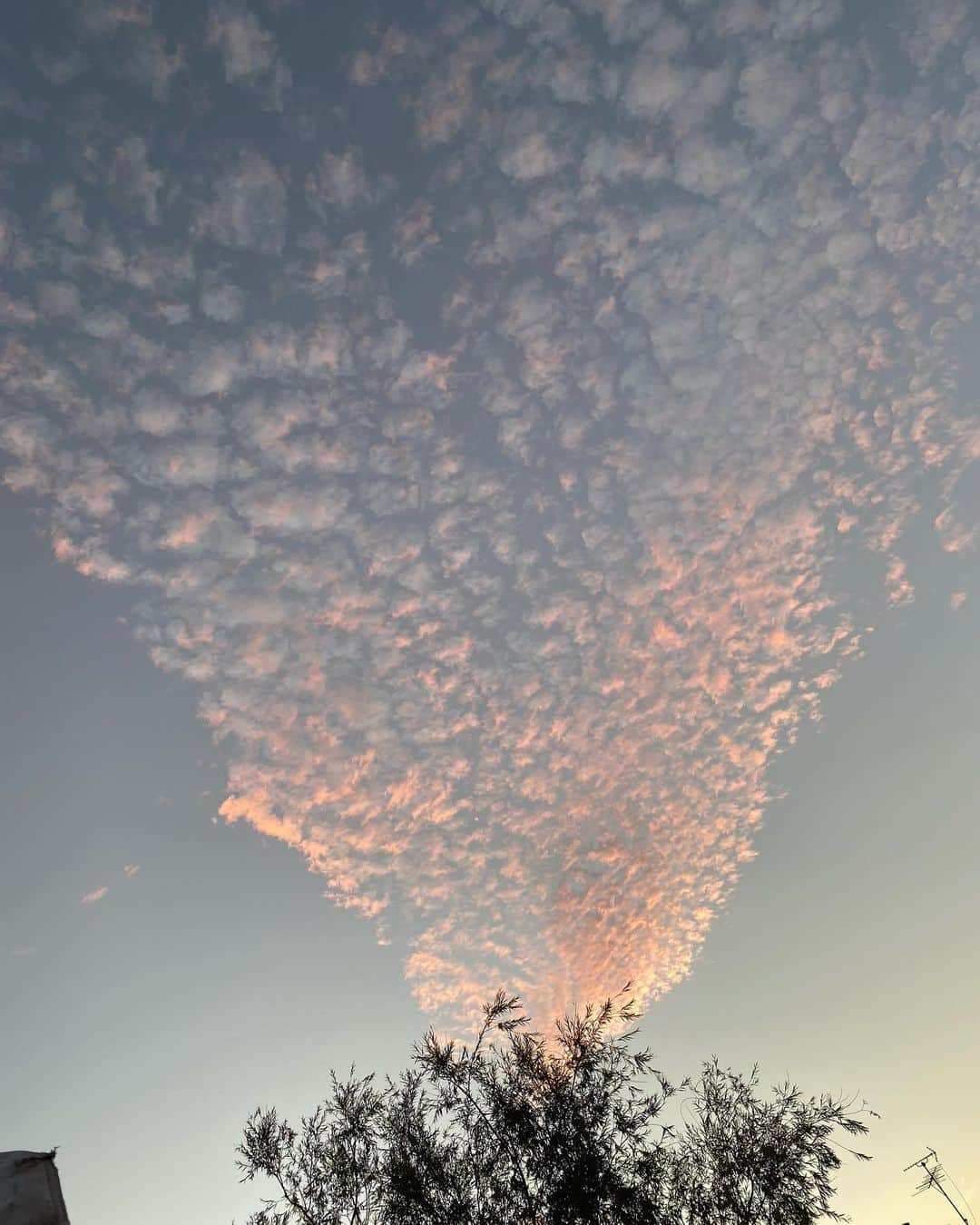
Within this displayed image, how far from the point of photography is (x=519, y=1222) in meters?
19.6

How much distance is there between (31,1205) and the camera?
163 inches

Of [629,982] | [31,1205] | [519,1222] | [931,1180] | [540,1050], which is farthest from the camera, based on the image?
[931,1180]

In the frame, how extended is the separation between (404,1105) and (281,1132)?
3.82 metres

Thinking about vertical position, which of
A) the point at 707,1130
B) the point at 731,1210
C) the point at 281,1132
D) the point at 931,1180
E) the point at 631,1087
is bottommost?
the point at 931,1180

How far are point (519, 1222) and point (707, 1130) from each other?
6.33 m

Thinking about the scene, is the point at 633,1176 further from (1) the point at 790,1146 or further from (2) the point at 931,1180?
(2) the point at 931,1180

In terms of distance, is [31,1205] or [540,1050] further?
[540,1050]

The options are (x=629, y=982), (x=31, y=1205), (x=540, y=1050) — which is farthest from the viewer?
(x=629, y=982)

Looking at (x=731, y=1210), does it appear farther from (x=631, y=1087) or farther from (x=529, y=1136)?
(x=529, y=1136)

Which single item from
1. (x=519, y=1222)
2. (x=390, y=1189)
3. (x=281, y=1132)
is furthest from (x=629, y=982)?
(x=281, y=1132)

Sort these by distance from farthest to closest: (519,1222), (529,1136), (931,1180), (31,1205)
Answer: (931,1180) → (529,1136) → (519,1222) → (31,1205)

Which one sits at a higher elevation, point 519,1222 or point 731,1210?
point 519,1222

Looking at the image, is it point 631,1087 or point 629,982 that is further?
point 629,982

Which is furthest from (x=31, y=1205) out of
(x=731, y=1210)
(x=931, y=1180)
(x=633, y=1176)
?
(x=931, y=1180)
